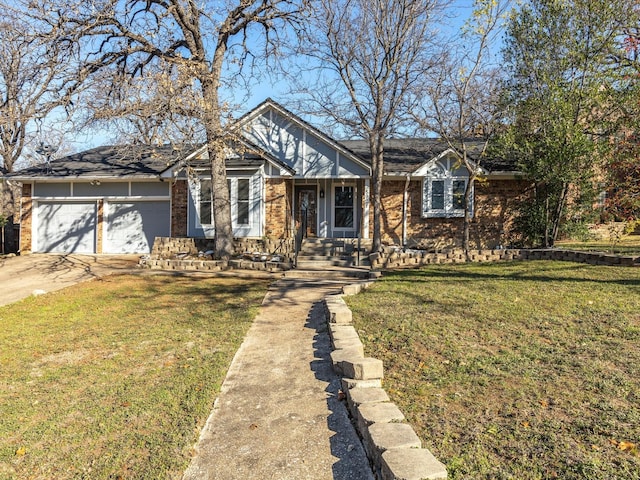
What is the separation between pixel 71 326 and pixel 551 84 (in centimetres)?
1399

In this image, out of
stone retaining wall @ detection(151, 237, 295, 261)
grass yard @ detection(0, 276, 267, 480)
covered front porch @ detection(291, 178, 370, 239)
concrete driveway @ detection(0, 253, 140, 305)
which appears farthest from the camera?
covered front porch @ detection(291, 178, 370, 239)

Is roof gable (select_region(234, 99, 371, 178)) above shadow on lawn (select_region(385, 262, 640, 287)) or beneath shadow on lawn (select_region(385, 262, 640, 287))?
above

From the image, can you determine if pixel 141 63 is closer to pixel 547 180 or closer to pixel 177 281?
pixel 177 281

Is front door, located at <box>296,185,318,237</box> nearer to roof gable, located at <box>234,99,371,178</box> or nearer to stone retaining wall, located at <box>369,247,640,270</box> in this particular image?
roof gable, located at <box>234,99,371,178</box>

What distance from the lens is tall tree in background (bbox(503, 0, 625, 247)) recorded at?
41.7 ft

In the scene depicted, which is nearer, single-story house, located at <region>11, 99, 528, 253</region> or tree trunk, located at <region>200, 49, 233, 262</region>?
tree trunk, located at <region>200, 49, 233, 262</region>

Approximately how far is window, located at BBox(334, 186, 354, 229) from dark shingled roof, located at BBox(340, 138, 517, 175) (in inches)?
58.1

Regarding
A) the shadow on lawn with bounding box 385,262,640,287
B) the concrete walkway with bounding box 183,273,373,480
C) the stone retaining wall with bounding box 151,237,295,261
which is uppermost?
the stone retaining wall with bounding box 151,237,295,261

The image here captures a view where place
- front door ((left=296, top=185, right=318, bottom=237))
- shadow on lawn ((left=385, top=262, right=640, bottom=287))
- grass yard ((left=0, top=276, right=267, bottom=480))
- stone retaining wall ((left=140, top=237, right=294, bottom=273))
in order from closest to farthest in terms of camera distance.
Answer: grass yard ((left=0, top=276, right=267, bottom=480)) → shadow on lawn ((left=385, top=262, right=640, bottom=287)) → stone retaining wall ((left=140, top=237, right=294, bottom=273)) → front door ((left=296, top=185, right=318, bottom=237))

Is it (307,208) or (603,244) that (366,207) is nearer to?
(307,208)

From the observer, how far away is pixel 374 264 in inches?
520

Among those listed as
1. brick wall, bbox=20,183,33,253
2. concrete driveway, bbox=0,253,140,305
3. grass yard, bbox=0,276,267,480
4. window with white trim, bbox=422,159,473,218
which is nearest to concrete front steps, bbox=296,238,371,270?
window with white trim, bbox=422,159,473,218

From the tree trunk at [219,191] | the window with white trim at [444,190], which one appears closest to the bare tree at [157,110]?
the tree trunk at [219,191]

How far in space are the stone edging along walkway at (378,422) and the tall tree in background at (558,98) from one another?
10.8 meters
